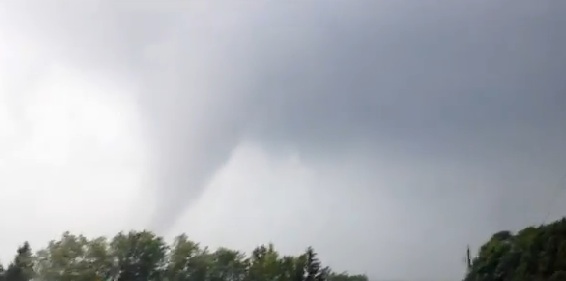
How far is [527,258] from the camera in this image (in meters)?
66.5

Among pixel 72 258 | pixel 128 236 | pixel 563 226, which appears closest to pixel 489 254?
pixel 563 226

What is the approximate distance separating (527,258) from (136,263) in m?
42.5

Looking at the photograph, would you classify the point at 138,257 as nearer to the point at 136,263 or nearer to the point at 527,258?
the point at 136,263

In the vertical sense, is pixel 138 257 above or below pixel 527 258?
above

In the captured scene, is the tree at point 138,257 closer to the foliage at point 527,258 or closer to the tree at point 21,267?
the tree at point 21,267

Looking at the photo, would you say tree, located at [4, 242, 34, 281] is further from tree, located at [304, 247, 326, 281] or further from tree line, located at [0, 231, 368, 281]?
tree, located at [304, 247, 326, 281]

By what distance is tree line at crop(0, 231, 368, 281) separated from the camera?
7881cm

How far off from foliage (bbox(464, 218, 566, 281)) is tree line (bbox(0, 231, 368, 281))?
76.6 feet

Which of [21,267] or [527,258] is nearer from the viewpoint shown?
[527,258]

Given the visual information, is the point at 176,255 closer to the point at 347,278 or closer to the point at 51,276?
the point at 51,276

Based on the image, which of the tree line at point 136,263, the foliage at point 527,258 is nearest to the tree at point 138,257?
the tree line at point 136,263

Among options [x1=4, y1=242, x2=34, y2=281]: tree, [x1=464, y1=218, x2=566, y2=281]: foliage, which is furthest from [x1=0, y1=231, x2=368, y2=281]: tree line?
[x1=464, y1=218, x2=566, y2=281]: foliage

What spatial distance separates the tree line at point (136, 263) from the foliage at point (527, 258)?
23336 millimetres

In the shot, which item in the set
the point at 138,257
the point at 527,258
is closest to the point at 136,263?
the point at 138,257
